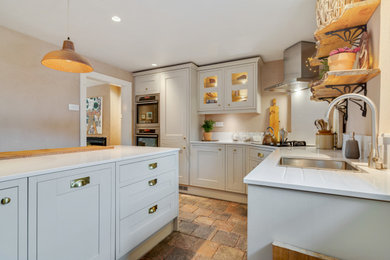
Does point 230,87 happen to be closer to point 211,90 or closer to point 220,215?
point 211,90


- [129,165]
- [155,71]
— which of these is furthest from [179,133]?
[129,165]

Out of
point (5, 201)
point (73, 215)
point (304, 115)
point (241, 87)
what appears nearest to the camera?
point (5, 201)

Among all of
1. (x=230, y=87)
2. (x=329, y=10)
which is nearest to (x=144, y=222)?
(x=329, y=10)

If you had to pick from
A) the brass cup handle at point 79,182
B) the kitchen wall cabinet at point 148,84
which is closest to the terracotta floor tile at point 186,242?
the brass cup handle at point 79,182

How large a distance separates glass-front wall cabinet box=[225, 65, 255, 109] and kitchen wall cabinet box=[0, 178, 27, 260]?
9.29 feet

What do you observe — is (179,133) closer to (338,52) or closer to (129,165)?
(129,165)

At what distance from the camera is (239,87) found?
319 centimetres

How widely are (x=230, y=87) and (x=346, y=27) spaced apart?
197cm

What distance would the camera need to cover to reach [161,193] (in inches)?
72.1

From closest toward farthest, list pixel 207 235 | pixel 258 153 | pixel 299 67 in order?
1. pixel 207 235
2. pixel 299 67
3. pixel 258 153

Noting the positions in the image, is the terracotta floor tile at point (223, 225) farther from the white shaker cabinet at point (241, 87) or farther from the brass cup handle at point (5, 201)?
the brass cup handle at point (5, 201)

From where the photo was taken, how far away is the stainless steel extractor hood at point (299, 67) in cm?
254

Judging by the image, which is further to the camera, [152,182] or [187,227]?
[187,227]

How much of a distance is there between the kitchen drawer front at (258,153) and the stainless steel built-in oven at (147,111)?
1.82 meters
